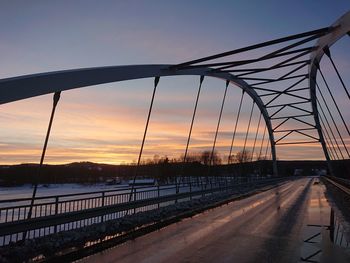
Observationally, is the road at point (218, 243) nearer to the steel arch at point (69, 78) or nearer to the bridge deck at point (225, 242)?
the bridge deck at point (225, 242)

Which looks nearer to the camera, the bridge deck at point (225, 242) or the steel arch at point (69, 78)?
the bridge deck at point (225, 242)

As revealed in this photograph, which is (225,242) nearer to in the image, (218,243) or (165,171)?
(218,243)

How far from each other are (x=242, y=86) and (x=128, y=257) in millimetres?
25778

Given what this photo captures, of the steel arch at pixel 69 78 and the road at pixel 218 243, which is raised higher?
the steel arch at pixel 69 78

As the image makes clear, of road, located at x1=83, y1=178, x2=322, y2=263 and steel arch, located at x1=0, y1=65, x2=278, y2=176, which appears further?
steel arch, located at x1=0, y1=65, x2=278, y2=176

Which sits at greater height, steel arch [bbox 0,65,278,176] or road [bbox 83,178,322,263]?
steel arch [bbox 0,65,278,176]

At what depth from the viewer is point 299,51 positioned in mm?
19391

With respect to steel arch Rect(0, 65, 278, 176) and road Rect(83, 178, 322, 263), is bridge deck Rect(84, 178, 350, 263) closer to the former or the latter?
road Rect(83, 178, 322, 263)

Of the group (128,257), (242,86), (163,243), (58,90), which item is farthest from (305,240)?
(242,86)

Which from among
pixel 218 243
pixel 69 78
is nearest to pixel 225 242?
pixel 218 243

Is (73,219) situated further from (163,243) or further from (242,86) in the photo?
(242,86)

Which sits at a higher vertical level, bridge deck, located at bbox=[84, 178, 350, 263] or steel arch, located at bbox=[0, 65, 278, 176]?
steel arch, located at bbox=[0, 65, 278, 176]

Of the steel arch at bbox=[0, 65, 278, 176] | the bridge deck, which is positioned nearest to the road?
the bridge deck

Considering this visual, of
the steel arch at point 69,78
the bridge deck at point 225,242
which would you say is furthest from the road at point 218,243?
the steel arch at point 69,78
